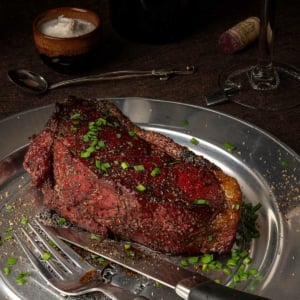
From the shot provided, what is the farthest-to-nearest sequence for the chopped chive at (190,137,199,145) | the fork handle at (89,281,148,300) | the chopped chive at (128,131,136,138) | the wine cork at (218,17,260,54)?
1. the wine cork at (218,17,260,54)
2. the chopped chive at (190,137,199,145)
3. the chopped chive at (128,131,136,138)
4. the fork handle at (89,281,148,300)

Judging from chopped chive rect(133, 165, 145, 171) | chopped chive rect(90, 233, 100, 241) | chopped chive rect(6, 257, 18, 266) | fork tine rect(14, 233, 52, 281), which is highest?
chopped chive rect(133, 165, 145, 171)

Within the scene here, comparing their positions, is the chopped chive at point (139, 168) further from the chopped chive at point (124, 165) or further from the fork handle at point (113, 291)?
the fork handle at point (113, 291)

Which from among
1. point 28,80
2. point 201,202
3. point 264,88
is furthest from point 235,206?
point 28,80

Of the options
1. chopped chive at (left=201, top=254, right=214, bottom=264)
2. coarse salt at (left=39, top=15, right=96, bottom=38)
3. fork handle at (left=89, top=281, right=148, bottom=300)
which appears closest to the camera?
fork handle at (left=89, top=281, right=148, bottom=300)

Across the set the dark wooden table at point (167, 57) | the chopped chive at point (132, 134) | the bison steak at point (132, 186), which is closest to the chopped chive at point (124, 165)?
the bison steak at point (132, 186)

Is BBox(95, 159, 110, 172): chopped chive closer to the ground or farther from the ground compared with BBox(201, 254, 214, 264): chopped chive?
farther from the ground

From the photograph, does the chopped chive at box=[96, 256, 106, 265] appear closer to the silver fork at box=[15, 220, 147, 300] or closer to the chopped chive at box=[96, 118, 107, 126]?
the silver fork at box=[15, 220, 147, 300]

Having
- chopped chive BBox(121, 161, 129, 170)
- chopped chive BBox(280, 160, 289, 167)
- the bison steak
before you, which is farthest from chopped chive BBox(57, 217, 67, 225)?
chopped chive BBox(280, 160, 289, 167)
